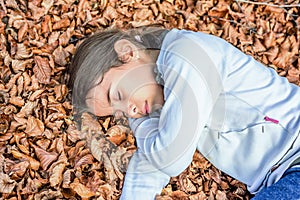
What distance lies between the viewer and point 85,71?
168 centimetres

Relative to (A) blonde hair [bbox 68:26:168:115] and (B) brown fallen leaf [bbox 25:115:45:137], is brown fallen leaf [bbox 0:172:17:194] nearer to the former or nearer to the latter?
(B) brown fallen leaf [bbox 25:115:45:137]

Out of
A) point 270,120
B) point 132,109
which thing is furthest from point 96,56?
point 270,120

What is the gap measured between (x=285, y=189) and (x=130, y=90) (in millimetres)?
548

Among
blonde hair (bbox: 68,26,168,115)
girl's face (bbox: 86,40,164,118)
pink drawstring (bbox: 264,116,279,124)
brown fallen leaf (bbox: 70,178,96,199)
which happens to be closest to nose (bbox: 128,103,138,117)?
girl's face (bbox: 86,40,164,118)

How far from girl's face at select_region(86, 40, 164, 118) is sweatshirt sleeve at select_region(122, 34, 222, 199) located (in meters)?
0.06

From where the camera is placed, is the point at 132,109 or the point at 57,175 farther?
the point at 57,175

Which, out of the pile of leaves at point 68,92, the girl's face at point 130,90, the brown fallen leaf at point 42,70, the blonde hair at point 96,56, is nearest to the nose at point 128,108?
the girl's face at point 130,90

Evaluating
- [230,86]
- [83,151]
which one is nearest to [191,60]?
[230,86]

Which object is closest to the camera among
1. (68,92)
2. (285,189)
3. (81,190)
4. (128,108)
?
(285,189)

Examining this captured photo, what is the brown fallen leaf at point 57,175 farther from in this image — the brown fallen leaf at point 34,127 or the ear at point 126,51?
the ear at point 126,51

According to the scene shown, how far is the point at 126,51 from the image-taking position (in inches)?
64.9

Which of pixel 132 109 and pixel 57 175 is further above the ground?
pixel 132 109

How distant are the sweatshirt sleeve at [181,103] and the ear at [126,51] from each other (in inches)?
3.6

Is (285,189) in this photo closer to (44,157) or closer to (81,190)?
(81,190)
